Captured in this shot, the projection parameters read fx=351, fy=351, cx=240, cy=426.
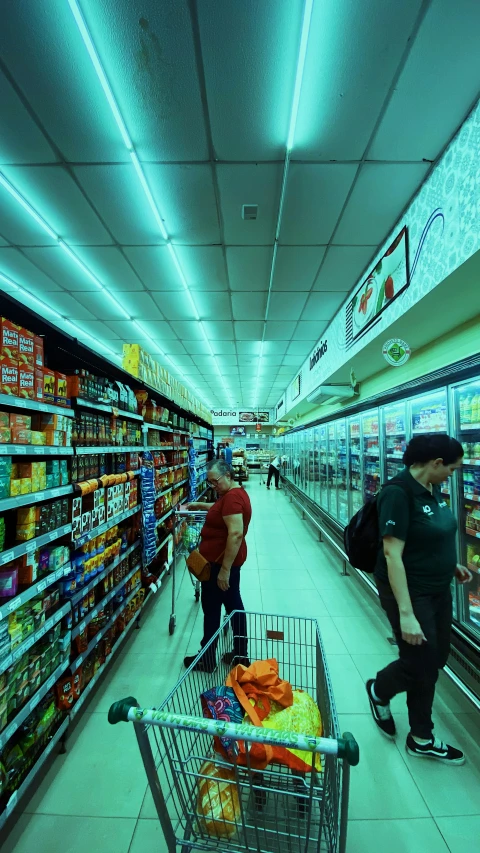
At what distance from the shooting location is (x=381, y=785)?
1712mm

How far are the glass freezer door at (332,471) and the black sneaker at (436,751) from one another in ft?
14.0

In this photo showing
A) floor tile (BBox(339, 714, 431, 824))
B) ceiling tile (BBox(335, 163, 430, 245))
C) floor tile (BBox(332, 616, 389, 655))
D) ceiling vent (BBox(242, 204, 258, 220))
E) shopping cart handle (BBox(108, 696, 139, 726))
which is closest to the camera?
shopping cart handle (BBox(108, 696, 139, 726))

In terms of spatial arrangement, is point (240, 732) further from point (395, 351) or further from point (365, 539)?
point (395, 351)

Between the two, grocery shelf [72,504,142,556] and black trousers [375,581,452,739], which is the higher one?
grocery shelf [72,504,142,556]

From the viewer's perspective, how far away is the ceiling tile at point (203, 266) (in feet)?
14.3

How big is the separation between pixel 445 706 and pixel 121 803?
193cm

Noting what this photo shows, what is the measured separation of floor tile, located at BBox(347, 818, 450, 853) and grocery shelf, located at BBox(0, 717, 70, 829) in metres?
1.38

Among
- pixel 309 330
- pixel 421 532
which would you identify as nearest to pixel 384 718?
pixel 421 532

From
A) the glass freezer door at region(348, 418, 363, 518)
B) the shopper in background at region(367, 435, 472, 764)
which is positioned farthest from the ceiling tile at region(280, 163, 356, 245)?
the shopper in background at region(367, 435, 472, 764)

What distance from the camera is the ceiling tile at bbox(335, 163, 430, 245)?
118 inches

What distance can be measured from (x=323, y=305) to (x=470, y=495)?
4366mm

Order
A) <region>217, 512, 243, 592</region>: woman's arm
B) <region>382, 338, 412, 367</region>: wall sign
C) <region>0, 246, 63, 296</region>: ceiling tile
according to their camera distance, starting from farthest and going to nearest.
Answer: <region>0, 246, 63, 296</region>: ceiling tile < <region>382, 338, 412, 367</region>: wall sign < <region>217, 512, 243, 592</region>: woman's arm

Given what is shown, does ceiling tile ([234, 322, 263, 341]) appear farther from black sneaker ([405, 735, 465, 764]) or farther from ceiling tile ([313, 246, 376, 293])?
black sneaker ([405, 735, 465, 764])

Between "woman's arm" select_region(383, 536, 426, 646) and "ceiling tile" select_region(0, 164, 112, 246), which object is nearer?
"woman's arm" select_region(383, 536, 426, 646)
